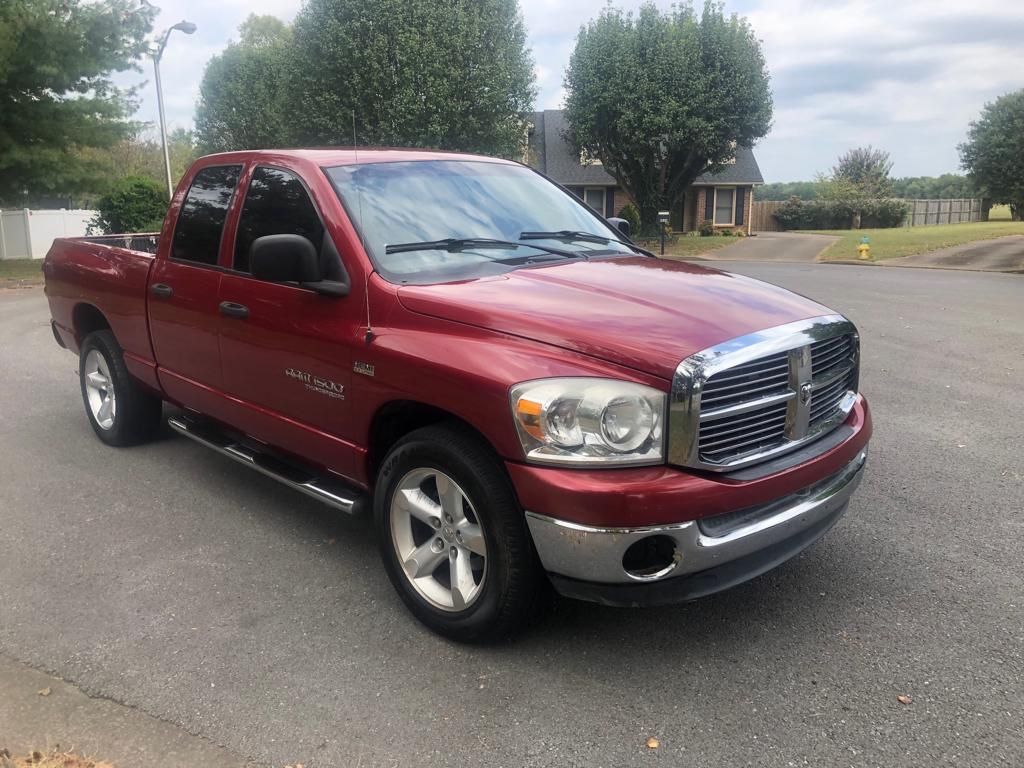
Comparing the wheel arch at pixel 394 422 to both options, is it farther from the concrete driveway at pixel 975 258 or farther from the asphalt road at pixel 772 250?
the asphalt road at pixel 772 250

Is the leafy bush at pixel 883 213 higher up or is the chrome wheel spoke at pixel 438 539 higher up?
the leafy bush at pixel 883 213

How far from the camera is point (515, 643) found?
125 inches

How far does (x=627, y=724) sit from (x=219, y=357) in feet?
8.98

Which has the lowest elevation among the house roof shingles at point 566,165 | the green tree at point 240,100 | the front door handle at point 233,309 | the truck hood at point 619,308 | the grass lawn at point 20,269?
the grass lawn at point 20,269

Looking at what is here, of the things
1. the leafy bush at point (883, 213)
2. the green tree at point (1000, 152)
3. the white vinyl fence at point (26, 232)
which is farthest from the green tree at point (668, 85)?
the leafy bush at point (883, 213)

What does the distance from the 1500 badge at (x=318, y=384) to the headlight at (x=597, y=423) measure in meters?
1.10

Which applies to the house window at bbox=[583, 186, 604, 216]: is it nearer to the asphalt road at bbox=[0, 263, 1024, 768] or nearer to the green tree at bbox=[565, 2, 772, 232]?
the green tree at bbox=[565, 2, 772, 232]

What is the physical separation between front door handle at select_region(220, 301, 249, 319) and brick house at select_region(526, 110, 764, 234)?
36631 millimetres

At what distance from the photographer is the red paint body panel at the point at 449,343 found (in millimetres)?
2725

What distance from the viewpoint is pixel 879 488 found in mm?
4746

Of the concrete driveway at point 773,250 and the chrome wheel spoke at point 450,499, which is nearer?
the chrome wheel spoke at point 450,499

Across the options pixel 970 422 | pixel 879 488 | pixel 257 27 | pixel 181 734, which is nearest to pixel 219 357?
pixel 181 734

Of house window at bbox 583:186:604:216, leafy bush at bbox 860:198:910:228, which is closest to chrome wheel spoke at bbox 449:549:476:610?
house window at bbox 583:186:604:216

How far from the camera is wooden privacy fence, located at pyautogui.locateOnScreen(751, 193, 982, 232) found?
4925cm
